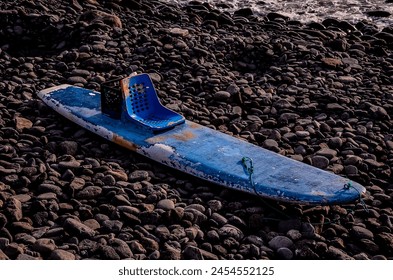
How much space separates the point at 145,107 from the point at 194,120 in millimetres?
554

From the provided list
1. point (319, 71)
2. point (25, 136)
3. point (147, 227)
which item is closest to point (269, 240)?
point (147, 227)

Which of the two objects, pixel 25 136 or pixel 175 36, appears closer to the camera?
pixel 25 136

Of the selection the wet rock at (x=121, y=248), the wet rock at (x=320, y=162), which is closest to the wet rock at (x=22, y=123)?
the wet rock at (x=121, y=248)

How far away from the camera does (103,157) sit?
603 centimetres

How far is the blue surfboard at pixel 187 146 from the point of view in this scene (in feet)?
17.1

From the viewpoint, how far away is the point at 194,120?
22.4 feet

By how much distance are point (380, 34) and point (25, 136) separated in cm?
565

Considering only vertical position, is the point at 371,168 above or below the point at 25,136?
above

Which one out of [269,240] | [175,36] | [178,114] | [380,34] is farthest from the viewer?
[380,34]

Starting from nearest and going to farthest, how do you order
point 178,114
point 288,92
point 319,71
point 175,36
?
point 178,114, point 288,92, point 319,71, point 175,36

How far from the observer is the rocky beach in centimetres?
484

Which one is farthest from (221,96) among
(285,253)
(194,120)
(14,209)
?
(14,209)

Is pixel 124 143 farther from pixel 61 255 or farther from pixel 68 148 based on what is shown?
pixel 61 255

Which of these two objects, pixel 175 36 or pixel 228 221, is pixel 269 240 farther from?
pixel 175 36
